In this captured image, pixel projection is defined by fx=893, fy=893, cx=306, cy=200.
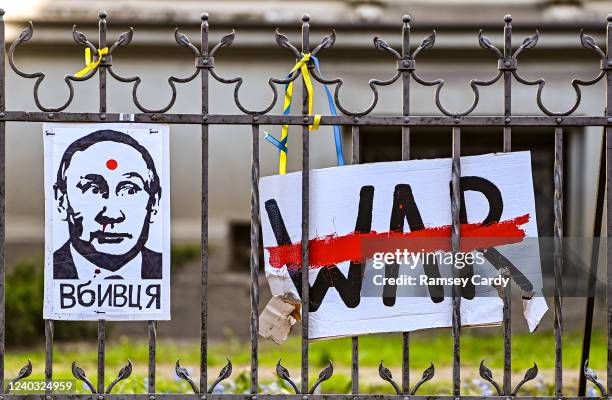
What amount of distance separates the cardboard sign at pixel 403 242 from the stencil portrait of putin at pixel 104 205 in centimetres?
51

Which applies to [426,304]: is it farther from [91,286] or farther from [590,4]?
[590,4]

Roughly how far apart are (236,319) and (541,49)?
13.2ft

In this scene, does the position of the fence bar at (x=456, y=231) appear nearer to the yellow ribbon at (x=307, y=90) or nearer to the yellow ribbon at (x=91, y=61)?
the yellow ribbon at (x=307, y=90)

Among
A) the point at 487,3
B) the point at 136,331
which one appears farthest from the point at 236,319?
the point at 487,3

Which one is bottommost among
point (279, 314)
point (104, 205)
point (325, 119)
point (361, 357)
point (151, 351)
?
point (361, 357)

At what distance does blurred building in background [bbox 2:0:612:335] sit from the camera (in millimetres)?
8688

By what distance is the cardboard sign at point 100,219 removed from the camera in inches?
143

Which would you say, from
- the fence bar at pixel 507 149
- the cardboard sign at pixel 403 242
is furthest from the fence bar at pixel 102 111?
the fence bar at pixel 507 149

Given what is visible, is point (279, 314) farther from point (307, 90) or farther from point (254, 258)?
point (307, 90)

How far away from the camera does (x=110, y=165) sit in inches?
143

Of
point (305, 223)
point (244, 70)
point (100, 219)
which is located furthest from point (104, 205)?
point (244, 70)

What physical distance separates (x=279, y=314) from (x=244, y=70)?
546cm

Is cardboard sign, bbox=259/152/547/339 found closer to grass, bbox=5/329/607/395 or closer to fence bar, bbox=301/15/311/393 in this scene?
fence bar, bbox=301/15/311/393

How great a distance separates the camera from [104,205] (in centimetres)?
363
